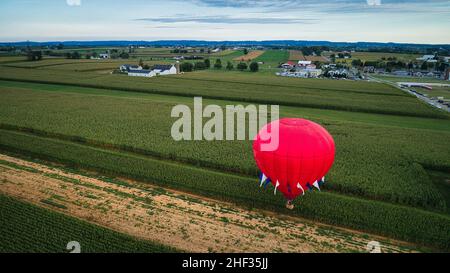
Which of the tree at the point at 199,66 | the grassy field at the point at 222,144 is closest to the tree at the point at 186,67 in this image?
the tree at the point at 199,66

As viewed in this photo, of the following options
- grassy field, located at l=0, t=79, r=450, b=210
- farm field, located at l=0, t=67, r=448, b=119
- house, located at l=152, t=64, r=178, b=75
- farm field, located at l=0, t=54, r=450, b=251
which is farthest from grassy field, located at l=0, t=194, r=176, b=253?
house, located at l=152, t=64, r=178, b=75

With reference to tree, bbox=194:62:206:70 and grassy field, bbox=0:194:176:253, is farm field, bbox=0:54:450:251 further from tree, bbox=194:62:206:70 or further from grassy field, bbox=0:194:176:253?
tree, bbox=194:62:206:70

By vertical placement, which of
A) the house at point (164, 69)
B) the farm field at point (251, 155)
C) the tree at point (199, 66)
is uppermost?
the tree at point (199, 66)

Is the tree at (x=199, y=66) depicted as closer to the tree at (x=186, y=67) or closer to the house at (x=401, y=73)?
the tree at (x=186, y=67)

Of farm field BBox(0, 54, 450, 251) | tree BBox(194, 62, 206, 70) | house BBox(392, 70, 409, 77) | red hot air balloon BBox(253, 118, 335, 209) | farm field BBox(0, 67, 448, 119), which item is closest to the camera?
red hot air balloon BBox(253, 118, 335, 209)

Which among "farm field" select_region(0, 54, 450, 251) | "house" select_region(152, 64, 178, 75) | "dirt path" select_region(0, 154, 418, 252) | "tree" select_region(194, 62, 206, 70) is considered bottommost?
"dirt path" select_region(0, 154, 418, 252)

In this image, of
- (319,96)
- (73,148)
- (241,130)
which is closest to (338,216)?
(241,130)

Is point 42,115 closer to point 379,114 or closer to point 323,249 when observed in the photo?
point 323,249
